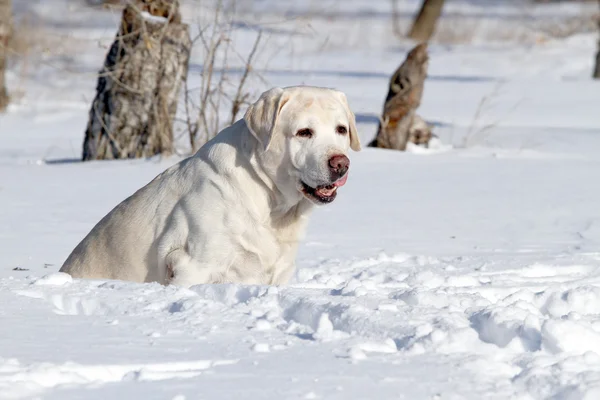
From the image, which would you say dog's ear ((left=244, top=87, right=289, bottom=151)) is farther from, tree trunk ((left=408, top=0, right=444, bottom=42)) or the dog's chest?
tree trunk ((left=408, top=0, right=444, bottom=42))

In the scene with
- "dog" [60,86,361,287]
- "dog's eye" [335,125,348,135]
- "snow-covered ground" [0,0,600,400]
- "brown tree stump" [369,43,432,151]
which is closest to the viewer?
"snow-covered ground" [0,0,600,400]

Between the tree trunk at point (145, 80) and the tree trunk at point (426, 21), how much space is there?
18.7 m

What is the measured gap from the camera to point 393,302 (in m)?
3.69

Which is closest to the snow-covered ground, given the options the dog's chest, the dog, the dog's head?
the dog's chest

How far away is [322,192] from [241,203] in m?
0.37

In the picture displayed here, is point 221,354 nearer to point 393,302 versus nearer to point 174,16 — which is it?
point 393,302

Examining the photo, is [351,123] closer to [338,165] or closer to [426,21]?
[338,165]

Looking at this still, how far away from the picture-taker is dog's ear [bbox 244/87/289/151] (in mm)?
4410

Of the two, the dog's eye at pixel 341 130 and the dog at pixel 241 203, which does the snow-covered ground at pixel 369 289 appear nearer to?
the dog at pixel 241 203

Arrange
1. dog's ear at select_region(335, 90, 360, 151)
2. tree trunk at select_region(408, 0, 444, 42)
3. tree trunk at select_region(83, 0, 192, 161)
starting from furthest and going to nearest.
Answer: tree trunk at select_region(408, 0, 444, 42), tree trunk at select_region(83, 0, 192, 161), dog's ear at select_region(335, 90, 360, 151)

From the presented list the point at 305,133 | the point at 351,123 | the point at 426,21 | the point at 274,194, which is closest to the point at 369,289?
the point at 274,194

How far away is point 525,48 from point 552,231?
16368 millimetres

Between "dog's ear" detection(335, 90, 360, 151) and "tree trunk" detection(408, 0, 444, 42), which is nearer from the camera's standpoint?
"dog's ear" detection(335, 90, 360, 151)

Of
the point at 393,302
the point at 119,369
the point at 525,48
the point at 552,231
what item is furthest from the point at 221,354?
the point at 525,48
